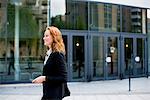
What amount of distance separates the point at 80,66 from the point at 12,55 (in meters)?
3.21

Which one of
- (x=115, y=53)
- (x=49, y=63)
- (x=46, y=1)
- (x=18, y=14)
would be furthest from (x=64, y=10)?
(x=49, y=63)

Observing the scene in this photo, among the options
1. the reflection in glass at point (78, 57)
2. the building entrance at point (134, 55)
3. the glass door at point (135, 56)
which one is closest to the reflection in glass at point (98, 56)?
the reflection in glass at point (78, 57)

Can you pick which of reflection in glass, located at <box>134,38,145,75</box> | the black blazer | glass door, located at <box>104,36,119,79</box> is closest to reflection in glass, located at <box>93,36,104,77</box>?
glass door, located at <box>104,36,119,79</box>

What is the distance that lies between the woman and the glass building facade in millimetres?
13405

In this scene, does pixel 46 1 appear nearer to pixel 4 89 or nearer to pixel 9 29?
pixel 9 29

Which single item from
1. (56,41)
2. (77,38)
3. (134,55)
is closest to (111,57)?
(134,55)

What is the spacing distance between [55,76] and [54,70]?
0.23 feet

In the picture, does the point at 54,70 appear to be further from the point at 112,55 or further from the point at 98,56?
the point at 112,55

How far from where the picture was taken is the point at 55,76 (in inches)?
174

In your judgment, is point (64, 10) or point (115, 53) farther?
point (115, 53)

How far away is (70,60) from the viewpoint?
18328 millimetres

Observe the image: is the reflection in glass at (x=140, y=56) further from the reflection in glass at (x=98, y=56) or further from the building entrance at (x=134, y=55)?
the reflection in glass at (x=98, y=56)

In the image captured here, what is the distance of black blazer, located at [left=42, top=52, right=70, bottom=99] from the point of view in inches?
173

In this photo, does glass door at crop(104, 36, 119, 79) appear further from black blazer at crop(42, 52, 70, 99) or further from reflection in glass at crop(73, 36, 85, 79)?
black blazer at crop(42, 52, 70, 99)
